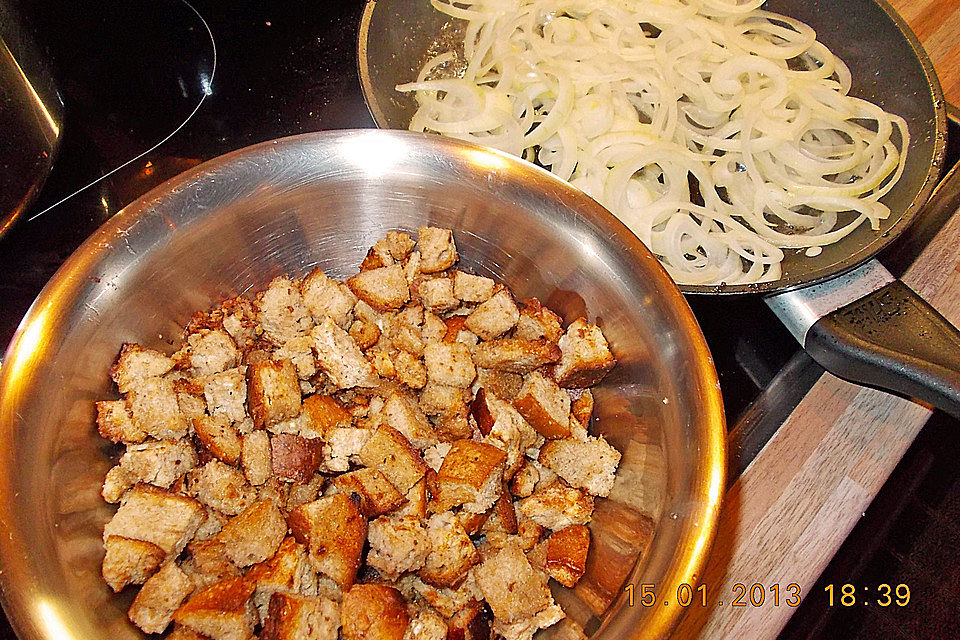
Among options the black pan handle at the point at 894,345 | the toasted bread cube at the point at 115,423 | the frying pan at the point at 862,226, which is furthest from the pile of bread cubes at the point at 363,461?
the black pan handle at the point at 894,345

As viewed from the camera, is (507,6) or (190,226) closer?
(190,226)

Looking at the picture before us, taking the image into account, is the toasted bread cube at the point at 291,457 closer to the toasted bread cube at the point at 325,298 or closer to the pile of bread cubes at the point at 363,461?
the pile of bread cubes at the point at 363,461

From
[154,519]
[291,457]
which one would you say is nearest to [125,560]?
[154,519]

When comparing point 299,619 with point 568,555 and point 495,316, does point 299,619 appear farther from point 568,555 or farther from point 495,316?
point 495,316

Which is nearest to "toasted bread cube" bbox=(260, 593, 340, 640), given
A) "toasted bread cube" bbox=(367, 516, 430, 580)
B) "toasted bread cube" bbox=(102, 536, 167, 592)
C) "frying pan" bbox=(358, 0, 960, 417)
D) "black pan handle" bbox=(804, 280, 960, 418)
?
"toasted bread cube" bbox=(367, 516, 430, 580)

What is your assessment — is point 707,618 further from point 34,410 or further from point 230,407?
point 34,410

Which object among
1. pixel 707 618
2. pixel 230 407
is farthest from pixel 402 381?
pixel 707 618

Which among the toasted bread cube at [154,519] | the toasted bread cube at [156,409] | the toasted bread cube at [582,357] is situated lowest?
the toasted bread cube at [154,519]
